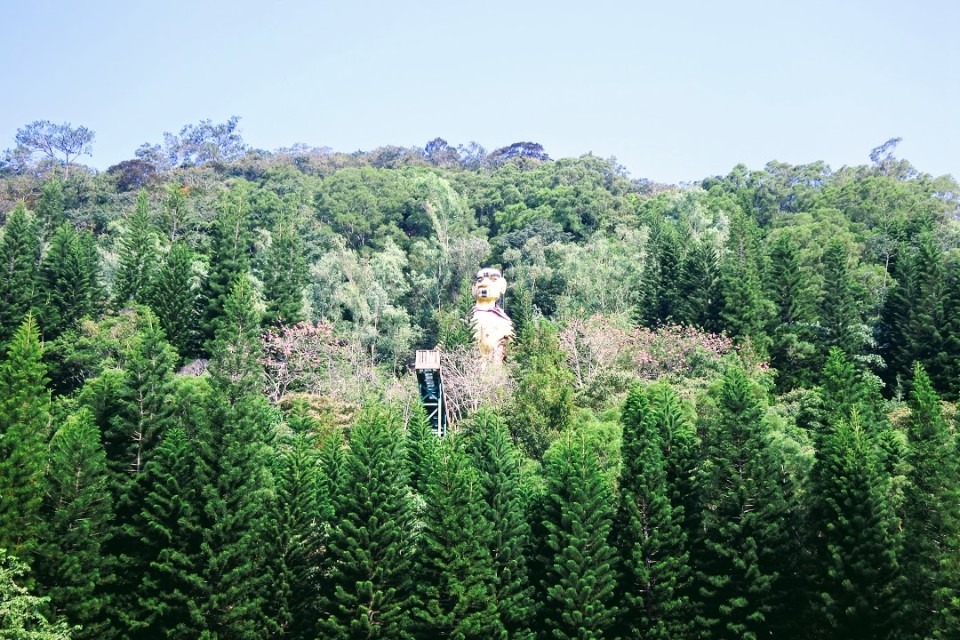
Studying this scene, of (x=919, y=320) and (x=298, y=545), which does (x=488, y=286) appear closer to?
(x=919, y=320)

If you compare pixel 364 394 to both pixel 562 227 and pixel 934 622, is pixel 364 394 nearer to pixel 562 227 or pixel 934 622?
pixel 934 622

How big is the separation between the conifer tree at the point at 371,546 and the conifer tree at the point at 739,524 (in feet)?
18.5

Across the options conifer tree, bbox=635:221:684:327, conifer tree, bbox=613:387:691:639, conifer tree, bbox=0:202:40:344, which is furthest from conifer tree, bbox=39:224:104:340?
conifer tree, bbox=613:387:691:639

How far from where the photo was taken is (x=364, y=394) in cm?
2623

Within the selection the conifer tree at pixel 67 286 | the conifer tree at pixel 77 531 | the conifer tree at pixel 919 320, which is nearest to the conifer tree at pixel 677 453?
the conifer tree at pixel 919 320

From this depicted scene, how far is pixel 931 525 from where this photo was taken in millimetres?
16281

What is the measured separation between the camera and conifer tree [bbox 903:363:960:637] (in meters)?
15.5

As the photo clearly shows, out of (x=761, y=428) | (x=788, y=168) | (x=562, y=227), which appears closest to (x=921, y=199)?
(x=788, y=168)

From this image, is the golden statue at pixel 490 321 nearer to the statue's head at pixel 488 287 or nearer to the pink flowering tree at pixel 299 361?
the statue's head at pixel 488 287

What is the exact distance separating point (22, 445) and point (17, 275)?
12.2 metres

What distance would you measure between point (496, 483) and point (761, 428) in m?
5.24

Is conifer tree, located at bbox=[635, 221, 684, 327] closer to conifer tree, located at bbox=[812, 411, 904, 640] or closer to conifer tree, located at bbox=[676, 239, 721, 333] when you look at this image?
conifer tree, located at bbox=[676, 239, 721, 333]

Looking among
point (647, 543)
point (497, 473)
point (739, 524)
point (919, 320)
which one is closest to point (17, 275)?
point (497, 473)

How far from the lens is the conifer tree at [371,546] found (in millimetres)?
16953
